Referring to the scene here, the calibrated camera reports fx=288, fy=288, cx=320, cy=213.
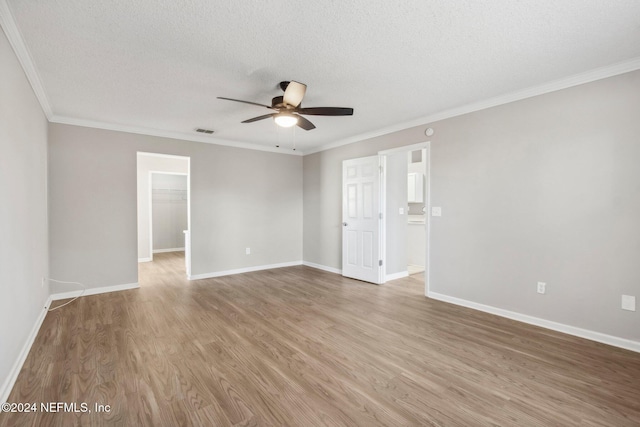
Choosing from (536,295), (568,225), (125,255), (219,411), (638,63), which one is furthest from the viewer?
(125,255)

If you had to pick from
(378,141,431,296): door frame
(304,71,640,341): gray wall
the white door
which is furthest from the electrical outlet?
the white door

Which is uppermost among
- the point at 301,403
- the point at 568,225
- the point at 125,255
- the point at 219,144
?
the point at 219,144

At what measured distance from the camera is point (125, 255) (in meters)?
4.53

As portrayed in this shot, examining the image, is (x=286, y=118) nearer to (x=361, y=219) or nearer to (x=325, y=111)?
(x=325, y=111)

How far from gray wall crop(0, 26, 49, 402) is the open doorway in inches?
148

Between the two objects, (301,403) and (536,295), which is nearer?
(301,403)

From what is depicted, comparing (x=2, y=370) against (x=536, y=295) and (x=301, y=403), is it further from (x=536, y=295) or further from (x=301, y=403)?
(x=536, y=295)

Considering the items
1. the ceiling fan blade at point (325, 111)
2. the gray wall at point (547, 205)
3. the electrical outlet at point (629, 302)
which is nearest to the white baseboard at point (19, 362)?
the ceiling fan blade at point (325, 111)

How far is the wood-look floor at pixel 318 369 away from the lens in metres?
1.77

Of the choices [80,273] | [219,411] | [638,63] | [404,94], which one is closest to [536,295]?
[638,63]

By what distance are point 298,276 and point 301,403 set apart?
353 cm

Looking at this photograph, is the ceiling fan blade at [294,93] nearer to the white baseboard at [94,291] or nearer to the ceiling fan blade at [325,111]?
the ceiling fan blade at [325,111]

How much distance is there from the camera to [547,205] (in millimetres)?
3033

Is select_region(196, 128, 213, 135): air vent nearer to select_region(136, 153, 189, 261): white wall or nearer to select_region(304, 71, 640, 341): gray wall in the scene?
select_region(136, 153, 189, 261): white wall
